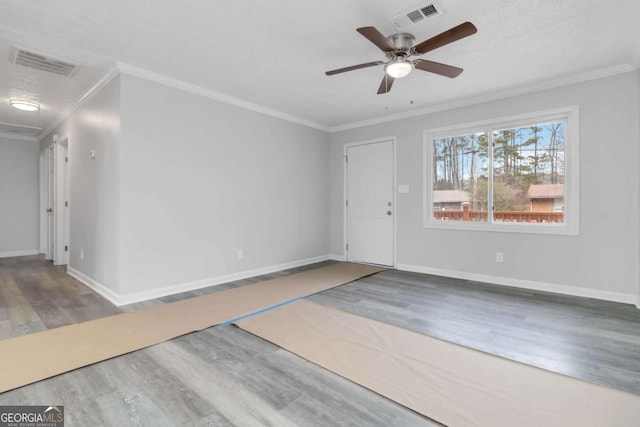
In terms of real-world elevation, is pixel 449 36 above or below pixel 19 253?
above

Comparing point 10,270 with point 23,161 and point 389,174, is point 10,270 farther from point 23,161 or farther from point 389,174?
point 389,174

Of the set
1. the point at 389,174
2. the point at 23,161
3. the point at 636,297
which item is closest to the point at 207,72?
the point at 389,174

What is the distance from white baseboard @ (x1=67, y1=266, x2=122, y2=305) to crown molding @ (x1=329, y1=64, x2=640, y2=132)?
4.48 meters

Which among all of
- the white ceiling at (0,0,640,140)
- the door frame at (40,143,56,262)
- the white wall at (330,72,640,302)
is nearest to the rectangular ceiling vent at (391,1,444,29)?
the white ceiling at (0,0,640,140)

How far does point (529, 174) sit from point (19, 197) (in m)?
9.28

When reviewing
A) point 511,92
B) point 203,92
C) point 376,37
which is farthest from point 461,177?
point 203,92

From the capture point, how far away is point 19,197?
6.41m

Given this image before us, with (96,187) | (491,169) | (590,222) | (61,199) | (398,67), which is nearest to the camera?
(398,67)

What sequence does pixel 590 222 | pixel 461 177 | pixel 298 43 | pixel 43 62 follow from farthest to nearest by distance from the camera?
pixel 461 177
pixel 590 222
pixel 43 62
pixel 298 43

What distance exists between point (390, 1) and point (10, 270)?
658 cm

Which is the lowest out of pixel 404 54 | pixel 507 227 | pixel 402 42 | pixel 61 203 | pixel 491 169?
pixel 507 227

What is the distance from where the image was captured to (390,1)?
7.43 feet

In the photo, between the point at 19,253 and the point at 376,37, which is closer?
Result: the point at 376,37

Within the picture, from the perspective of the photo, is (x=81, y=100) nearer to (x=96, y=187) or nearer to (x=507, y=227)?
(x=96, y=187)
